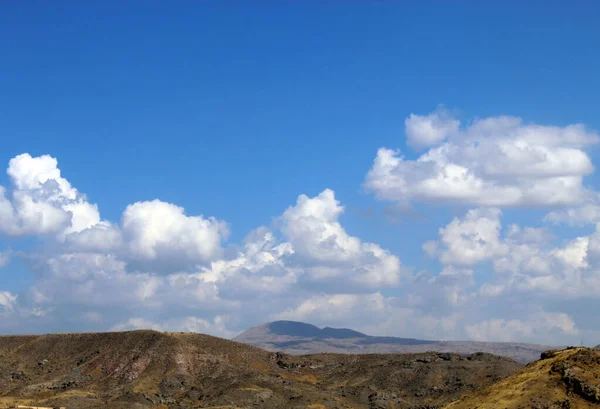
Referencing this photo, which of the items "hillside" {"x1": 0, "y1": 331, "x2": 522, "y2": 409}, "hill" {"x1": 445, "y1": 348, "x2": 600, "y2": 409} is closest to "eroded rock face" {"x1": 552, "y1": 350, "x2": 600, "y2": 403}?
"hill" {"x1": 445, "y1": 348, "x2": 600, "y2": 409}

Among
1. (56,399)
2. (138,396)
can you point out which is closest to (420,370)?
(138,396)

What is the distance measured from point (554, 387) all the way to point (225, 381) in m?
113

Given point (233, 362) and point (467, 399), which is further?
point (233, 362)

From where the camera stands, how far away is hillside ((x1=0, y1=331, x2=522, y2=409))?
164 metres

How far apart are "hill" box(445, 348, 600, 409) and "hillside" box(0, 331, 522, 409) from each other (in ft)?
247

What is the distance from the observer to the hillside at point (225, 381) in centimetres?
16362

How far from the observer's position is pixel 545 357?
94.3 m

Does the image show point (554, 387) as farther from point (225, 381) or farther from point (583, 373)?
point (225, 381)

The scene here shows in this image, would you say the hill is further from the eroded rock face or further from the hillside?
the hillside

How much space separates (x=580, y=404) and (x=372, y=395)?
321 feet

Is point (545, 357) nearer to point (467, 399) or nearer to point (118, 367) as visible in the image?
point (467, 399)

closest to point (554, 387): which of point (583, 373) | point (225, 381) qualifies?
point (583, 373)

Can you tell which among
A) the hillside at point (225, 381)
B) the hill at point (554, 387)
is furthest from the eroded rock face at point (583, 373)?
the hillside at point (225, 381)

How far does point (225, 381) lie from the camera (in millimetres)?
178625
